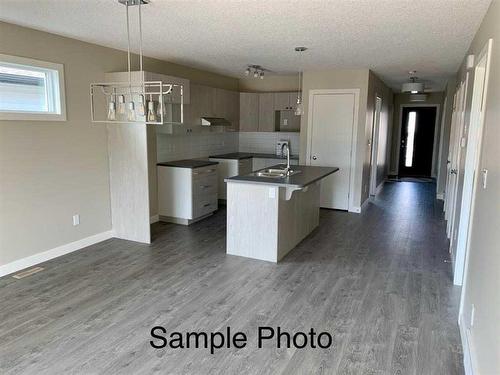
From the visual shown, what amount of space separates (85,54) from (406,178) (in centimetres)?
922

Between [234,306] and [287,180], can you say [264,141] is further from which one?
[234,306]

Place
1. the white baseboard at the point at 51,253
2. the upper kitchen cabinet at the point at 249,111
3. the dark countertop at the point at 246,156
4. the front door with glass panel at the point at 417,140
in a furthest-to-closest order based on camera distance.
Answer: the front door with glass panel at the point at 417,140, the upper kitchen cabinet at the point at 249,111, the dark countertop at the point at 246,156, the white baseboard at the point at 51,253

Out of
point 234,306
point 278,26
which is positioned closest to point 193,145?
point 278,26

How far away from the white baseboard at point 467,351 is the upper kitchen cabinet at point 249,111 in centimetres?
554

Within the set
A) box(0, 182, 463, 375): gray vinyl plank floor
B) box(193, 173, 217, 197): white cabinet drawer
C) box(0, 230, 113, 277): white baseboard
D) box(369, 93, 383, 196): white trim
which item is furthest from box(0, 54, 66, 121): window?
box(369, 93, 383, 196): white trim

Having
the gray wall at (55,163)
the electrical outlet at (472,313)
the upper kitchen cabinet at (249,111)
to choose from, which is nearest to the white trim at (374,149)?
the upper kitchen cabinet at (249,111)

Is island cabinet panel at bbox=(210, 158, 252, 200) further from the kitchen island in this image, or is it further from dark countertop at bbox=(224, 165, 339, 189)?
the kitchen island

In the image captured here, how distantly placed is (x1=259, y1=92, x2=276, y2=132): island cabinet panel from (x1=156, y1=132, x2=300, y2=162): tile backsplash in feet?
0.95

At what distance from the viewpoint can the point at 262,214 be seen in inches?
165

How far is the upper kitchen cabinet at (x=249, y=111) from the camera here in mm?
7609

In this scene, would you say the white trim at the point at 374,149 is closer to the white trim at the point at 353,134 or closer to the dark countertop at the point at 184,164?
the white trim at the point at 353,134

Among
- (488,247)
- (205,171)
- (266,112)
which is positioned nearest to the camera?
(488,247)

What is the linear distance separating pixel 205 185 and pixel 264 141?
7.87 feet

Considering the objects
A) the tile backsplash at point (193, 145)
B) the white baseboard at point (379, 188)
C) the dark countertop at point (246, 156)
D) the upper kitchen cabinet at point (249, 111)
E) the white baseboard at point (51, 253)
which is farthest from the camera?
the white baseboard at point (379, 188)
